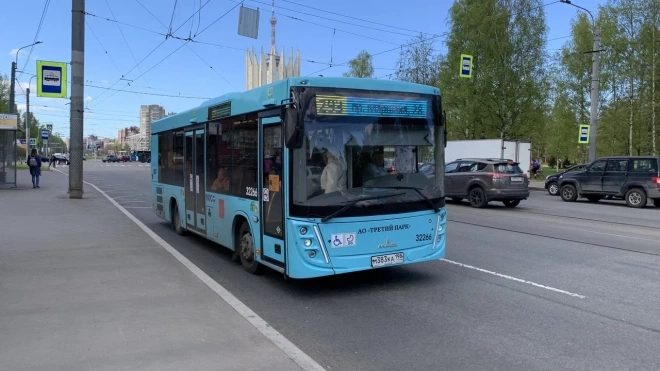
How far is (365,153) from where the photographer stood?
6.67 metres

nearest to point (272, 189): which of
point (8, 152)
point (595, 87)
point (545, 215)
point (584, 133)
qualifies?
point (545, 215)

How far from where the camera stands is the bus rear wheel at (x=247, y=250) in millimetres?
7785

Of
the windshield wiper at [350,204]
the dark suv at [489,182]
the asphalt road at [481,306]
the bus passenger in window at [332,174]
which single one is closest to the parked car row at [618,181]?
the dark suv at [489,182]

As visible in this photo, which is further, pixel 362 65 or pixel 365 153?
pixel 362 65

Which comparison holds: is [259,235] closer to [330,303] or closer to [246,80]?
[330,303]

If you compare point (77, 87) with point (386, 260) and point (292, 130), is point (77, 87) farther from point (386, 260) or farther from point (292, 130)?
point (386, 260)

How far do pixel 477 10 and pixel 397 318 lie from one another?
39.5 m

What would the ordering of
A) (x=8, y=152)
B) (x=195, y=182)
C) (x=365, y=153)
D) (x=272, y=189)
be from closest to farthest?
(x=365, y=153) → (x=272, y=189) → (x=195, y=182) → (x=8, y=152)

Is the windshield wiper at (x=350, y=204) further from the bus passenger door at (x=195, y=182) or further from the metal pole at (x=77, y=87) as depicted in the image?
the metal pole at (x=77, y=87)

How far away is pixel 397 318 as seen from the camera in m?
5.87

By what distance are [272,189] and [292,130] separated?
1.05 m

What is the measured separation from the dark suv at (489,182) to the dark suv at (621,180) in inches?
165

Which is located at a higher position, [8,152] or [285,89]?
[285,89]

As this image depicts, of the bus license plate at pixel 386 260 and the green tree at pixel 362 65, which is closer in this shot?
the bus license plate at pixel 386 260
